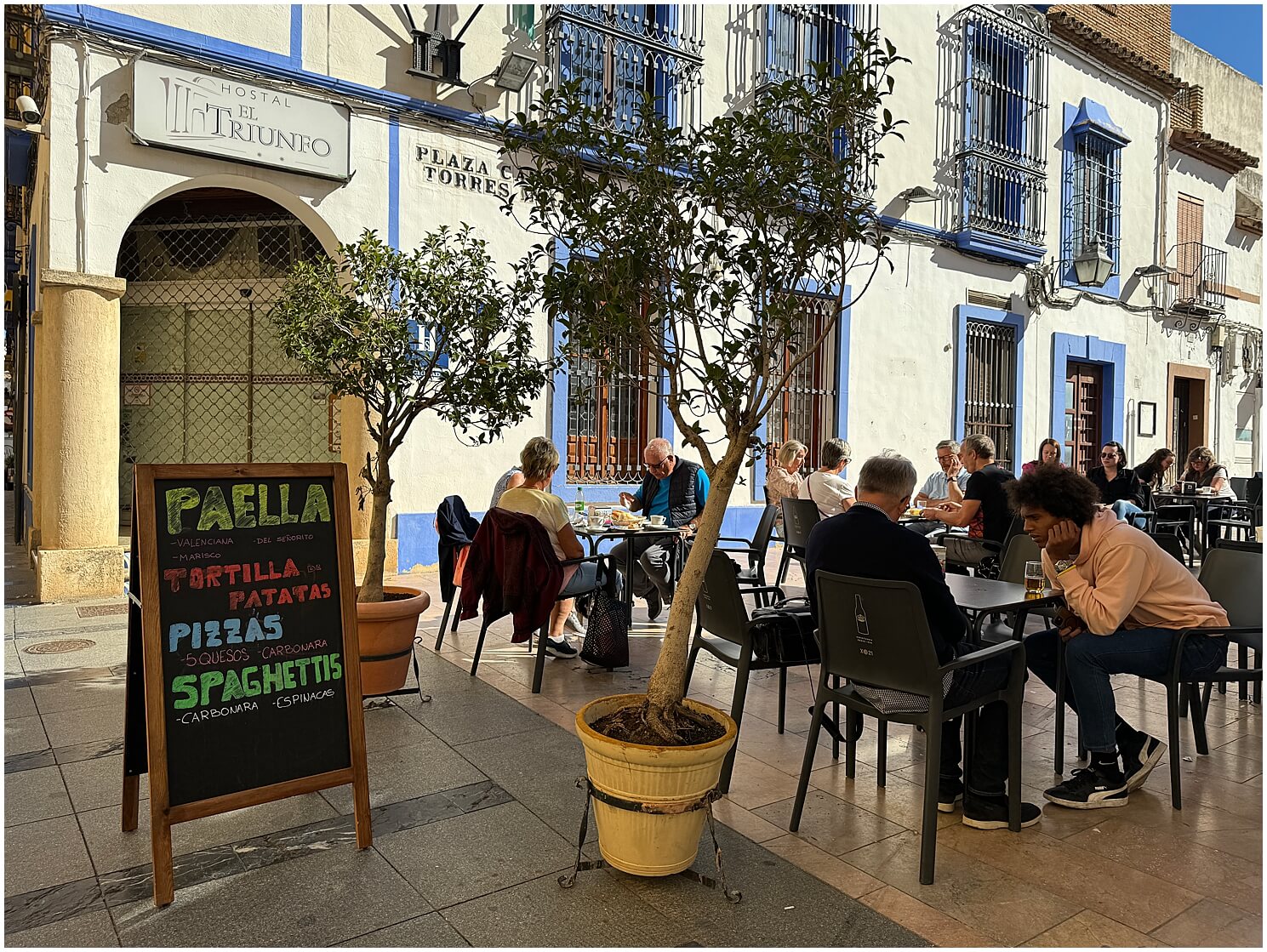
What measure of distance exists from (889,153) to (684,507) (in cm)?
718

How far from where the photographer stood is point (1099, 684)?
3.45m

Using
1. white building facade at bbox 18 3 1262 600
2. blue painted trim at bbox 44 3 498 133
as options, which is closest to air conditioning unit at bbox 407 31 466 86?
white building facade at bbox 18 3 1262 600

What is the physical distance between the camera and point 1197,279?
53.6ft

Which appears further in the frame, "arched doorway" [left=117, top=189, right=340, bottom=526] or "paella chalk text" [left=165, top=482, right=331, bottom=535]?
"arched doorway" [left=117, top=189, right=340, bottom=526]

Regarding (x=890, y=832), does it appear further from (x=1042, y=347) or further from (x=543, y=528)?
(x=1042, y=347)

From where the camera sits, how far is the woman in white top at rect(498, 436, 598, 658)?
5070 mm

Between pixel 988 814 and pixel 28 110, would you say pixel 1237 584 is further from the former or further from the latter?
pixel 28 110

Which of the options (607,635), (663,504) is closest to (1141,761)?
(607,635)

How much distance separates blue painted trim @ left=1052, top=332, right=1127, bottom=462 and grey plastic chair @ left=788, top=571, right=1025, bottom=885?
1204cm

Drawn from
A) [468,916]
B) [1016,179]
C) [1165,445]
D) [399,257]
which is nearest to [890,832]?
[468,916]

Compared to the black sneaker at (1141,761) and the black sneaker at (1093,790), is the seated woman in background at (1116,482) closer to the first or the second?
the black sneaker at (1141,761)

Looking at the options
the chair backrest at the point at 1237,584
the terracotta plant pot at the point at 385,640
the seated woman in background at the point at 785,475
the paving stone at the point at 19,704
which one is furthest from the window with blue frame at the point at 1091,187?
the paving stone at the point at 19,704

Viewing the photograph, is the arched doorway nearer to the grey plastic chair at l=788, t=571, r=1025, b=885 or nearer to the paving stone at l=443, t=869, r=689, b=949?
the grey plastic chair at l=788, t=571, r=1025, b=885

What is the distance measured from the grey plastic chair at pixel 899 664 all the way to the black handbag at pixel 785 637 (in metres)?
0.48
